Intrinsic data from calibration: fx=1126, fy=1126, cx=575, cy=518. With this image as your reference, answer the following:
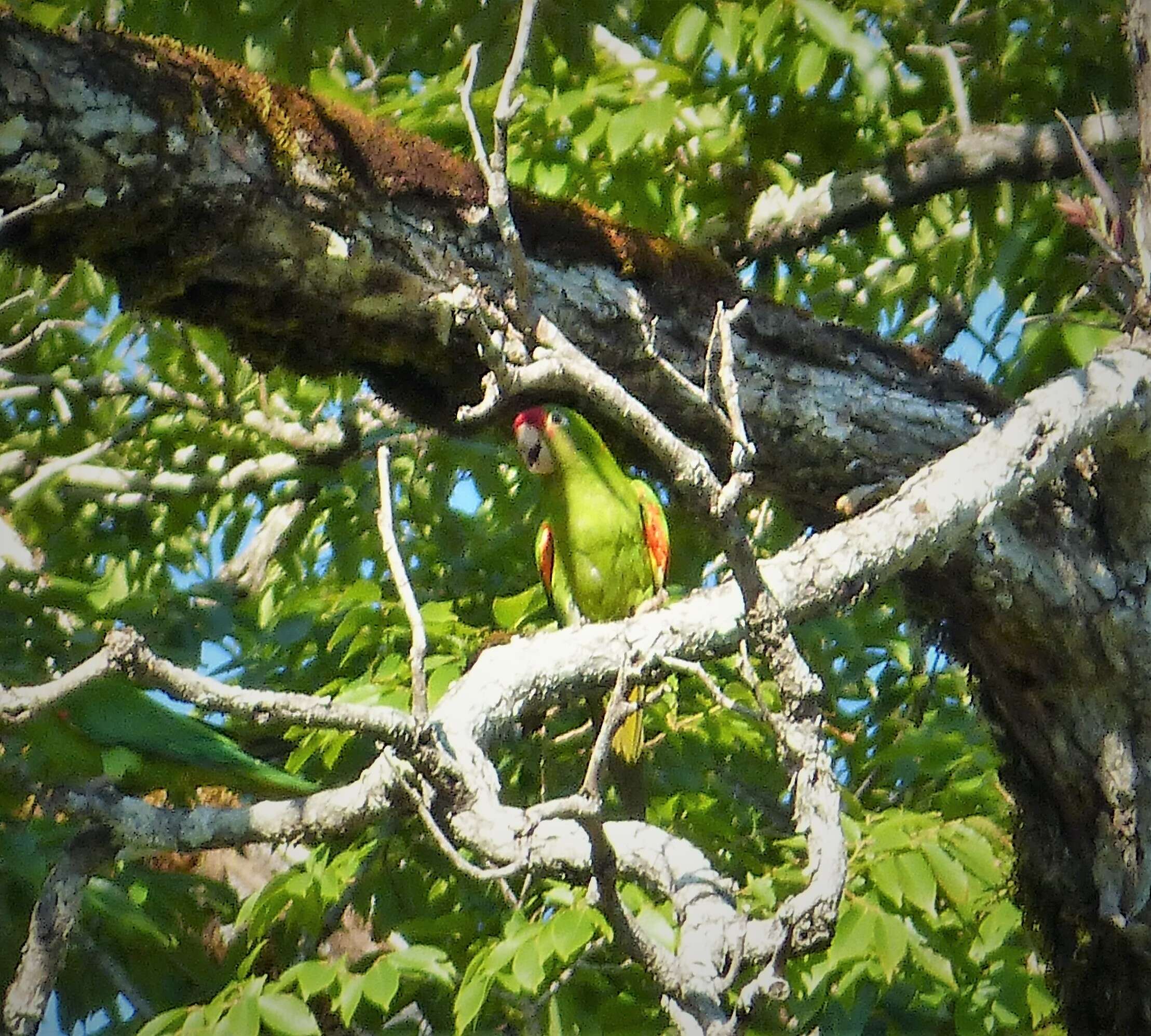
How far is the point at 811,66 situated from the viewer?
251cm

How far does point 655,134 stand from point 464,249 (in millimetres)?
725

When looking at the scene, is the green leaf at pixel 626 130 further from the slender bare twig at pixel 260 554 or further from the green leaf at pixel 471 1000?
the slender bare twig at pixel 260 554

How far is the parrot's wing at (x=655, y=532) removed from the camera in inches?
126

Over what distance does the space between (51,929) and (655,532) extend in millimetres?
2058

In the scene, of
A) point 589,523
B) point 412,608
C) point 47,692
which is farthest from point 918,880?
point 47,692

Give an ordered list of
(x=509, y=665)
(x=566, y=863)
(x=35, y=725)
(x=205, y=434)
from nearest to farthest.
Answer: (x=566, y=863), (x=509, y=665), (x=35, y=725), (x=205, y=434)

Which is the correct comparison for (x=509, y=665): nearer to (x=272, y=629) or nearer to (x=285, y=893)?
(x=285, y=893)

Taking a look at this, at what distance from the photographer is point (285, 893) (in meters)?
2.41

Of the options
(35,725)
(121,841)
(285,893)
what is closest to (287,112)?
(121,841)

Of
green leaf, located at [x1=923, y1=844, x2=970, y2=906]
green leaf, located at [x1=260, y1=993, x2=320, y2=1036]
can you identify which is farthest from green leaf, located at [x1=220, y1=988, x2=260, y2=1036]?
green leaf, located at [x1=923, y1=844, x2=970, y2=906]

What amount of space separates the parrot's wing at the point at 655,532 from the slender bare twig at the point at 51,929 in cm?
195

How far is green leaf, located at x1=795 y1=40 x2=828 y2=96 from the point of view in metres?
2.50

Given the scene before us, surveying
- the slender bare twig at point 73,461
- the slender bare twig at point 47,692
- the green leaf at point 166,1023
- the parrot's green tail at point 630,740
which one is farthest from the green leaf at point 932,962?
the slender bare twig at point 73,461

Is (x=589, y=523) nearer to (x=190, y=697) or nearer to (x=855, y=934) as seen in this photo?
(x=855, y=934)
